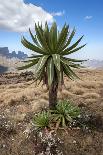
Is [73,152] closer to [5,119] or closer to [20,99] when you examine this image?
[5,119]

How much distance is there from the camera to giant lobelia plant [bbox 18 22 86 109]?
13.2 meters

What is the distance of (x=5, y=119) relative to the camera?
49.9 feet

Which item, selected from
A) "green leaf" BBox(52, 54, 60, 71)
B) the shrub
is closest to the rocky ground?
the shrub

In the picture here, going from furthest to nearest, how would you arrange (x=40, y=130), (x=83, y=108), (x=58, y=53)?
(x=83, y=108), (x=58, y=53), (x=40, y=130)

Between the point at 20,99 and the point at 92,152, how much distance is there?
31.8ft

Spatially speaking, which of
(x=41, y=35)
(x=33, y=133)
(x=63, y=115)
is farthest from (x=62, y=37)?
(x=33, y=133)

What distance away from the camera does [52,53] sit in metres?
13.7

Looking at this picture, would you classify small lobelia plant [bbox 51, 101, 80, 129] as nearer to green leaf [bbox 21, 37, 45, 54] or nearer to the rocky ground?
the rocky ground

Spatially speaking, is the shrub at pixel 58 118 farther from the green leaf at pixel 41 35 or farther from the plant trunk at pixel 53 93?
the green leaf at pixel 41 35

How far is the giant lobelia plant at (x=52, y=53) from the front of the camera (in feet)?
43.4

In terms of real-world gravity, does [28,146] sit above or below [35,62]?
below

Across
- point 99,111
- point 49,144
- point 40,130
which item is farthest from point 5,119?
point 99,111

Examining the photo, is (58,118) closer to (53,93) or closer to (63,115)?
(63,115)

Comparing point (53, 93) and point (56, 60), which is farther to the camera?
point (53, 93)
